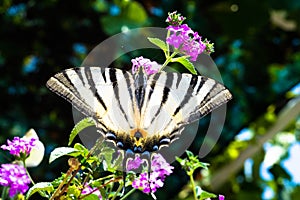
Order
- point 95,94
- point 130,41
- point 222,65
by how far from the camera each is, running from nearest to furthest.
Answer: point 95,94
point 130,41
point 222,65

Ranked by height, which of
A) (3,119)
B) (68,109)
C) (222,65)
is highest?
(222,65)

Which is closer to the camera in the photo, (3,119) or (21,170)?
(21,170)

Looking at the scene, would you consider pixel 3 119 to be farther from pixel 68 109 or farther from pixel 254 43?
pixel 254 43

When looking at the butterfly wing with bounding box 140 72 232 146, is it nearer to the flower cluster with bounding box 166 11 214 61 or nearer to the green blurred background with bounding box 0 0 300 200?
the flower cluster with bounding box 166 11 214 61

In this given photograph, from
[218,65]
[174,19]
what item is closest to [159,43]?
[174,19]

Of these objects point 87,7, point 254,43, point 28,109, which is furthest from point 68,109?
point 254,43

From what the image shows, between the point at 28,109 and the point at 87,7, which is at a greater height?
the point at 87,7

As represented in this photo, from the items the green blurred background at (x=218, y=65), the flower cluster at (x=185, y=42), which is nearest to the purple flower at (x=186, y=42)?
the flower cluster at (x=185, y=42)

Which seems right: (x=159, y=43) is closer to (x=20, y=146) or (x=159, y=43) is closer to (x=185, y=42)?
(x=185, y=42)

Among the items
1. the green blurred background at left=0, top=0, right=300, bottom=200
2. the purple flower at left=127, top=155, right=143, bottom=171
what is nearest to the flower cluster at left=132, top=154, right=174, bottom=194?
the purple flower at left=127, top=155, right=143, bottom=171
